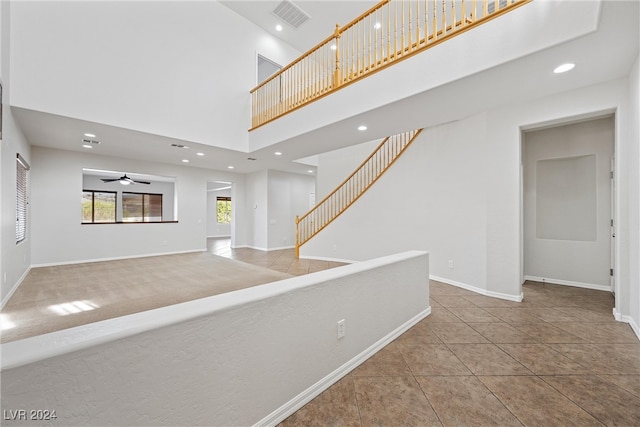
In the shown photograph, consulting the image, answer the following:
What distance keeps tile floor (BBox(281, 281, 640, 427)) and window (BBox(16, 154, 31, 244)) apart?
5.80m

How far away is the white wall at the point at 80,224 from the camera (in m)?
5.63

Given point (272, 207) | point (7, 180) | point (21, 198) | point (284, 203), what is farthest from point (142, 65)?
point (284, 203)

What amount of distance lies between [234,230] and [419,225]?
20.8 feet

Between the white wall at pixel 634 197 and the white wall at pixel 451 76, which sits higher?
the white wall at pixel 451 76

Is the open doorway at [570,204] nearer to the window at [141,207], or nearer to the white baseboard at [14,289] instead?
the white baseboard at [14,289]

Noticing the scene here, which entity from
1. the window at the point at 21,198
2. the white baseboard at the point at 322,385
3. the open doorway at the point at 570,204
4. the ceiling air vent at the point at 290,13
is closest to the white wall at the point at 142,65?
the ceiling air vent at the point at 290,13

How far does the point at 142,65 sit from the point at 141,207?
28.6ft

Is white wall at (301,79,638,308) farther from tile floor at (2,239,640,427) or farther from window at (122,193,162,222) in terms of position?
window at (122,193,162,222)

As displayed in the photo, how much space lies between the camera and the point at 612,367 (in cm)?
210

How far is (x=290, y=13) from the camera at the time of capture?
6.17 meters

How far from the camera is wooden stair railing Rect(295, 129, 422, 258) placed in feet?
18.3

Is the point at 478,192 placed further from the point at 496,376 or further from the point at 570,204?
the point at 496,376

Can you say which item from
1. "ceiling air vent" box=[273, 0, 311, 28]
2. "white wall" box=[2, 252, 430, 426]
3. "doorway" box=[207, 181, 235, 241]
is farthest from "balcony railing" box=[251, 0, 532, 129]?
"doorway" box=[207, 181, 235, 241]

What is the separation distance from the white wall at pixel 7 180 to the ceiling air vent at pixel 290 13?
4.59 meters
